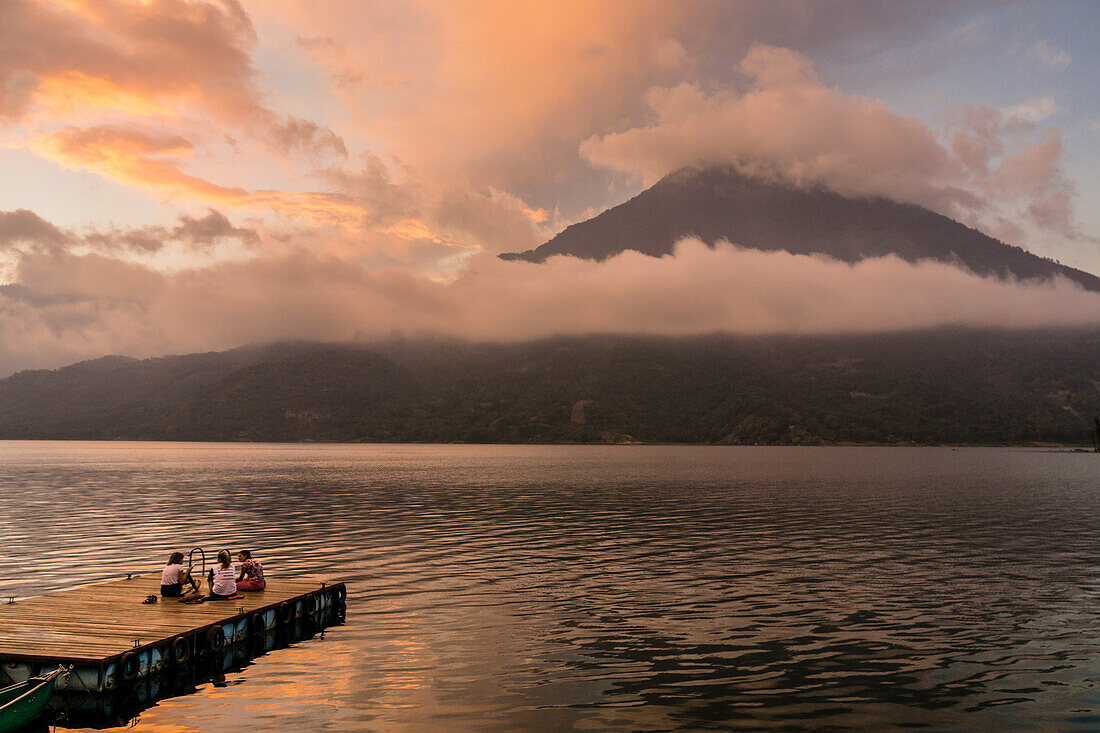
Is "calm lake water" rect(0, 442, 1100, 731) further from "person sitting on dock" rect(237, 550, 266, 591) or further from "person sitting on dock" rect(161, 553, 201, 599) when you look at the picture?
"person sitting on dock" rect(161, 553, 201, 599)

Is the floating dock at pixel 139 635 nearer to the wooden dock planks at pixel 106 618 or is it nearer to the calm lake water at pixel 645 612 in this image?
the wooden dock planks at pixel 106 618

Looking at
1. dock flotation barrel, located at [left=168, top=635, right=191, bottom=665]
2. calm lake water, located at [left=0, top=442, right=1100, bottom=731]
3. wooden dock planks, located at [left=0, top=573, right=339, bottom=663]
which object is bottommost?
calm lake water, located at [left=0, top=442, right=1100, bottom=731]

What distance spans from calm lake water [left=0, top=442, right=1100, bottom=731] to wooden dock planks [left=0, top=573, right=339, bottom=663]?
2670 millimetres

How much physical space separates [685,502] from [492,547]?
5134 cm

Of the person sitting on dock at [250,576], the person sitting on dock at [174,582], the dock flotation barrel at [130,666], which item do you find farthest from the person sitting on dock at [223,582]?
the dock flotation barrel at [130,666]

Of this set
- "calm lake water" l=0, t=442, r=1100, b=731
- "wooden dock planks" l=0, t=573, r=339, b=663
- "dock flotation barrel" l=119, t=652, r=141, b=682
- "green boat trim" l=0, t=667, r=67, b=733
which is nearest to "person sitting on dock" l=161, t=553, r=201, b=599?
"wooden dock planks" l=0, t=573, r=339, b=663

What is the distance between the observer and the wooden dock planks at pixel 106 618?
85.3 ft

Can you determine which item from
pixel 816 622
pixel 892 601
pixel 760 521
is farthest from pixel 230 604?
pixel 760 521

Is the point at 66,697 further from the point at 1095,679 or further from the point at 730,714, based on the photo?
the point at 1095,679

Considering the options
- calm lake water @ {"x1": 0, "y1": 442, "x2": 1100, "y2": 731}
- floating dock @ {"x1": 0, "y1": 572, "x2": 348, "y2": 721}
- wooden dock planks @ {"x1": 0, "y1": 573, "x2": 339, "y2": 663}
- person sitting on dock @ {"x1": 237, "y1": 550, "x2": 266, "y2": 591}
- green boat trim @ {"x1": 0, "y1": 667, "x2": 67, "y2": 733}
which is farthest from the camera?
person sitting on dock @ {"x1": 237, "y1": 550, "x2": 266, "y2": 591}

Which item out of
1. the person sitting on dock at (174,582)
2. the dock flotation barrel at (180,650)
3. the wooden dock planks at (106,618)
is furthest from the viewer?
the person sitting on dock at (174,582)

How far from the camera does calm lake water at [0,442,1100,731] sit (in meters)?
24.6

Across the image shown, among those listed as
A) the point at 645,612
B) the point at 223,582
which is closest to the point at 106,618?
the point at 223,582

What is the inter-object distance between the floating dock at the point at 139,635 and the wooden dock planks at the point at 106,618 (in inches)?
1.5
